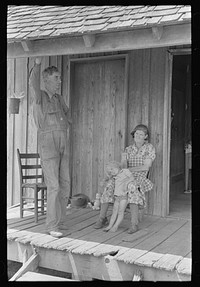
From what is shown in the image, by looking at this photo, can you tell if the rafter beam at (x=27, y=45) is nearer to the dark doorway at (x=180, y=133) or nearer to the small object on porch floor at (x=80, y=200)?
the small object on porch floor at (x=80, y=200)

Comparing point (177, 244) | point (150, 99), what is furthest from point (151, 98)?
point (177, 244)

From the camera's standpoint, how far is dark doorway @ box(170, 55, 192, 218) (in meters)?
7.41

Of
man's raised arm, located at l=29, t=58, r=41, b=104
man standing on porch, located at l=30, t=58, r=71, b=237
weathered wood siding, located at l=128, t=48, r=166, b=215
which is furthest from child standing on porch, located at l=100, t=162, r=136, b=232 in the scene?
man's raised arm, located at l=29, t=58, r=41, b=104

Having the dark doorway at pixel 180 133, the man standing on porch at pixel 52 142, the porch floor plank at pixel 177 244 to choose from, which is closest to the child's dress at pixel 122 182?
the man standing on porch at pixel 52 142

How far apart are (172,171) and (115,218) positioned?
2.71 meters

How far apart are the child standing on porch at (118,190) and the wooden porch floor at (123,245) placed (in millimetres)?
146

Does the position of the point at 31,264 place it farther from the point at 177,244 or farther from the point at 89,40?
the point at 89,40

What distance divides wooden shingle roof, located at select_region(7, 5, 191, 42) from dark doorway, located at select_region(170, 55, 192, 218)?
2.72 metres

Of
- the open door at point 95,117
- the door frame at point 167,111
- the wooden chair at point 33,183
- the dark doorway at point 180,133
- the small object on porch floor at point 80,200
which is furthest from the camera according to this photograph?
the dark doorway at point 180,133

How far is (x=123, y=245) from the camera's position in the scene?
14.9 ft

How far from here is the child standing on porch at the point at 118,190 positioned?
5012mm

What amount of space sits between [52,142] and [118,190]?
1.05 m

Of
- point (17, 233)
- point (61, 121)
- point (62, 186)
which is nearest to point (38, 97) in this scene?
point (61, 121)
